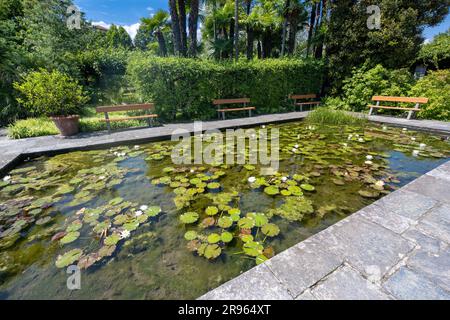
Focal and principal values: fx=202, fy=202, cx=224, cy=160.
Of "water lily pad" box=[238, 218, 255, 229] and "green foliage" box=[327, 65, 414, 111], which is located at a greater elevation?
"green foliage" box=[327, 65, 414, 111]

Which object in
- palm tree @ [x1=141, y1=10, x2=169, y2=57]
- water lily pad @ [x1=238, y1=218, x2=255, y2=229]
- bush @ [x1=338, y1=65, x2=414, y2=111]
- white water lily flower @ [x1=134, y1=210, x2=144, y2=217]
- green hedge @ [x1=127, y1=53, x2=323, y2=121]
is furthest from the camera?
palm tree @ [x1=141, y1=10, x2=169, y2=57]

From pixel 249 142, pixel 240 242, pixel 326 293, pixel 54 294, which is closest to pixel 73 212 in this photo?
pixel 54 294

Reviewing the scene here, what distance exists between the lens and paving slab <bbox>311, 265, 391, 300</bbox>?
1228mm

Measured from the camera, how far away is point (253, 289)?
128 centimetres

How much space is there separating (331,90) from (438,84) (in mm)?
3490

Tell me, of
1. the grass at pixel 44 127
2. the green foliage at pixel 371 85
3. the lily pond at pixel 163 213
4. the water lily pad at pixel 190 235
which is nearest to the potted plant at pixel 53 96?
the grass at pixel 44 127

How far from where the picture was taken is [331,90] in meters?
9.40

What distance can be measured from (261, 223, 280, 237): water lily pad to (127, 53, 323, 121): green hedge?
225 inches

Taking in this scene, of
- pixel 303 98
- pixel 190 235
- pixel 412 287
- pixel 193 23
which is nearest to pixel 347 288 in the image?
pixel 412 287

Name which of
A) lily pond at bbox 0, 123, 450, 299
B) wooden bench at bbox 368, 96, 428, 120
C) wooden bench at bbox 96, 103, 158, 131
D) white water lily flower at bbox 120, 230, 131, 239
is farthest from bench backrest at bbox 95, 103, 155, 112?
wooden bench at bbox 368, 96, 428, 120

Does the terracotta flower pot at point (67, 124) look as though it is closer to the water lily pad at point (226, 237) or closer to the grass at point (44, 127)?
the grass at point (44, 127)

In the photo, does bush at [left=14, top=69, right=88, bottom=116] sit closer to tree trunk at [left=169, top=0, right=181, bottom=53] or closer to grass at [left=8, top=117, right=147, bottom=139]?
grass at [left=8, top=117, right=147, bottom=139]

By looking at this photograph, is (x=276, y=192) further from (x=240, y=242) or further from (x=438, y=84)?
(x=438, y=84)

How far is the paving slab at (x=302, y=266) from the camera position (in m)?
1.31
